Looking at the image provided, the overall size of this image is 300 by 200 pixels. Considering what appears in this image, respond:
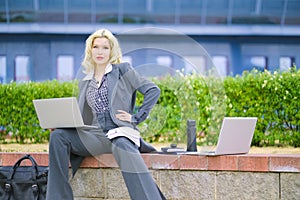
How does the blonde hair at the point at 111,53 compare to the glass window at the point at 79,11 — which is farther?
the glass window at the point at 79,11

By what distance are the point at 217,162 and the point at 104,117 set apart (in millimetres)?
777

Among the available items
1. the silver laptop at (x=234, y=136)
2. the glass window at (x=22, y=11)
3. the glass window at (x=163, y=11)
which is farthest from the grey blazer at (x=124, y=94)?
the glass window at (x=22, y=11)

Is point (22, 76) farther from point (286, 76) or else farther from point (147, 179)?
point (147, 179)

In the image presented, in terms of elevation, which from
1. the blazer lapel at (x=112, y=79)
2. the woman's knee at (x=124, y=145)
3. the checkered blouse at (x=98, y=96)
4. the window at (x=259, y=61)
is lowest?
the window at (x=259, y=61)

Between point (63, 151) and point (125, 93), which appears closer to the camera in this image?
point (63, 151)

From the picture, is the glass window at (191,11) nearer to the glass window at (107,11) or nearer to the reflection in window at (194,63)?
the glass window at (107,11)

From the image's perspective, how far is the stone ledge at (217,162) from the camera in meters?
3.81

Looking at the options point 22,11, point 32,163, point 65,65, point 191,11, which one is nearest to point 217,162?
point 32,163

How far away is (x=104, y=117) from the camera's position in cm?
384

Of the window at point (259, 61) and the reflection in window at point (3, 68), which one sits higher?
the window at point (259, 61)

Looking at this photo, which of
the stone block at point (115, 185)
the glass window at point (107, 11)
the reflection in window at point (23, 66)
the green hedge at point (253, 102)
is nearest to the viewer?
the stone block at point (115, 185)

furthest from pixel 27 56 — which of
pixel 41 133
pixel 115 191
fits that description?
pixel 115 191

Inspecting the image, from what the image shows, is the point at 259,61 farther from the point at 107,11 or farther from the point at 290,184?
the point at 290,184

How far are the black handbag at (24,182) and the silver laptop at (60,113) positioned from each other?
315 millimetres
